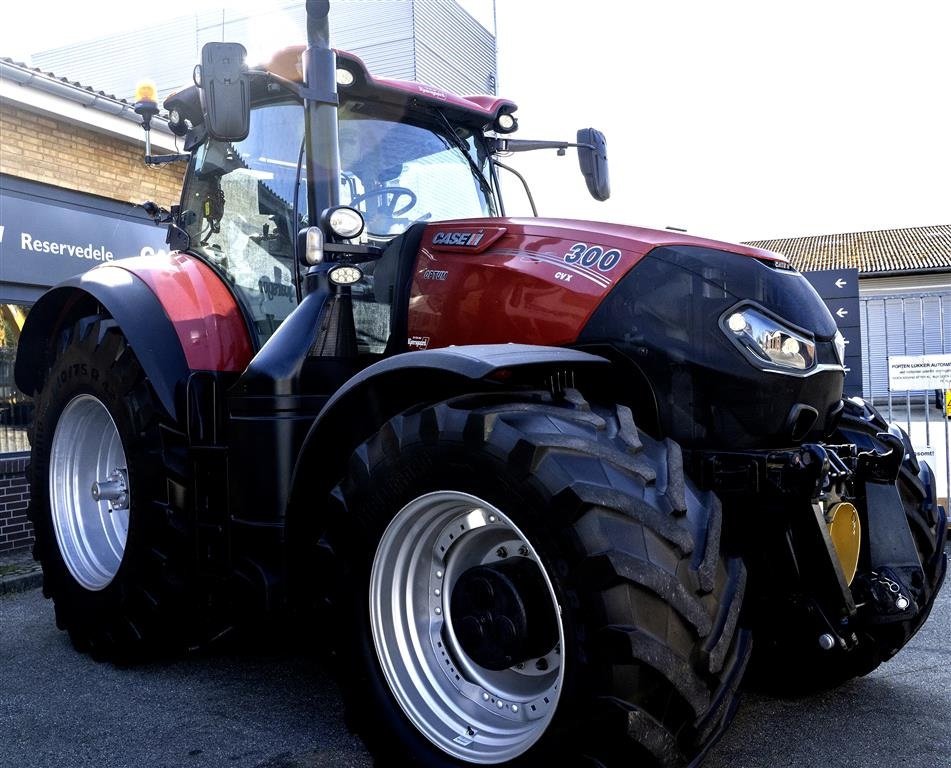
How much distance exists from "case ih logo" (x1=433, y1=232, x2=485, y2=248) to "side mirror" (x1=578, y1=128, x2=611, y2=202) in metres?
1.34

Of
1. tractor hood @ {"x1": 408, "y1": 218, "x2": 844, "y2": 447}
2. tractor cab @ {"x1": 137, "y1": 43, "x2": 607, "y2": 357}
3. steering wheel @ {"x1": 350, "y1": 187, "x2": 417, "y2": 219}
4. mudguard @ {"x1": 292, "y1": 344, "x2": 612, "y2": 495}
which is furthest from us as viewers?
steering wheel @ {"x1": 350, "y1": 187, "x2": 417, "y2": 219}

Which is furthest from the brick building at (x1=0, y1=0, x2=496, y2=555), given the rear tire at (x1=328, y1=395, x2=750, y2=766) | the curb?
the rear tire at (x1=328, y1=395, x2=750, y2=766)

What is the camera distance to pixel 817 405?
9.45ft

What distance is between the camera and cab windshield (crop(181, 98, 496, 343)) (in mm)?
3732

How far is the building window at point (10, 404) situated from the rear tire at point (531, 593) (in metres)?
5.16

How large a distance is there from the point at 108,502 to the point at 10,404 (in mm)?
3179

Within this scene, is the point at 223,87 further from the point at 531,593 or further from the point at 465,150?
the point at 531,593

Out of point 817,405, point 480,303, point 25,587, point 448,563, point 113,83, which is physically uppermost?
point 113,83

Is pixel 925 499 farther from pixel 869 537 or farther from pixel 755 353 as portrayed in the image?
pixel 755 353

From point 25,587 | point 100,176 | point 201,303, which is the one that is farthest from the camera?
point 100,176

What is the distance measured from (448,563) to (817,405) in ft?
4.08

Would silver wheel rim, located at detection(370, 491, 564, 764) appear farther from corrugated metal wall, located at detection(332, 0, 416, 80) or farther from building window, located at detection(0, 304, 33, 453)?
corrugated metal wall, located at detection(332, 0, 416, 80)

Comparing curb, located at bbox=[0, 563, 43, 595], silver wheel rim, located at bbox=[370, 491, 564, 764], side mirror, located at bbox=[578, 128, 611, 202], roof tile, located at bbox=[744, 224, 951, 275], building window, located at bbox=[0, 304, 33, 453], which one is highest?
roof tile, located at bbox=[744, 224, 951, 275]

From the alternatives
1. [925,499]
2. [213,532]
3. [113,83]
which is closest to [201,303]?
[213,532]
